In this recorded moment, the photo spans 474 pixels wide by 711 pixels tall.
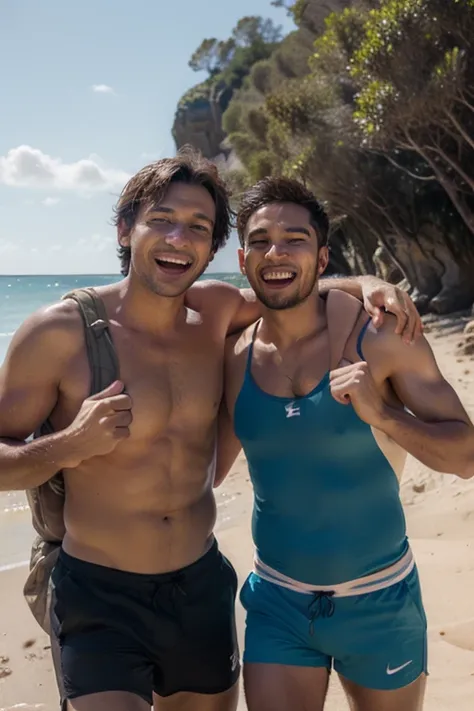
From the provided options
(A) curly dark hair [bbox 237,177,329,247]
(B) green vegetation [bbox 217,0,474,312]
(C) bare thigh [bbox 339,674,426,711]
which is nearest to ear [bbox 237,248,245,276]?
(A) curly dark hair [bbox 237,177,329,247]

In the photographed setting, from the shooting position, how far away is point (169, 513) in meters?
2.56

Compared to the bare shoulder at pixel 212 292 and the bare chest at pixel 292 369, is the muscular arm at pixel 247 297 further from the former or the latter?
the bare chest at pixel 292 369

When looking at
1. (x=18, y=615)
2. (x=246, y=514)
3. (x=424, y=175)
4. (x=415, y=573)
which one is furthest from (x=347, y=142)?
(x=415, y=573)

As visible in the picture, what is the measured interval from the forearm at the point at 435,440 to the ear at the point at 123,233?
1.39 metres

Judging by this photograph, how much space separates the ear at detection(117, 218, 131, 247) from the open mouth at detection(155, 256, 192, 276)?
0.35 metres

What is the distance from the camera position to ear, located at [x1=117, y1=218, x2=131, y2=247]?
2938 millimetres

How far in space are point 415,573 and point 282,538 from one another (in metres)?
0.51

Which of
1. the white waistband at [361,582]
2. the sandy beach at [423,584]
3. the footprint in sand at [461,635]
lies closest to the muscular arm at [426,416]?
the white waistband at [361,582]

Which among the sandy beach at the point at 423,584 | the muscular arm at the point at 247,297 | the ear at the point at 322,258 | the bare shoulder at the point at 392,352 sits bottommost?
the sandy beach at the point at 423,584

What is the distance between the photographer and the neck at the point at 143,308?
2.71 meters

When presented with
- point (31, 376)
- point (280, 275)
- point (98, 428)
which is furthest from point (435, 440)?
point (31, 376)

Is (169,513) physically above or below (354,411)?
below

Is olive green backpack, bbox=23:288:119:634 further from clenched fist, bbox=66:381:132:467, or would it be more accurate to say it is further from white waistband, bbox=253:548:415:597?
white waistband, bbox=253:548:415:597

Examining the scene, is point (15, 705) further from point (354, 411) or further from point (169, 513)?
point (354, 411)
